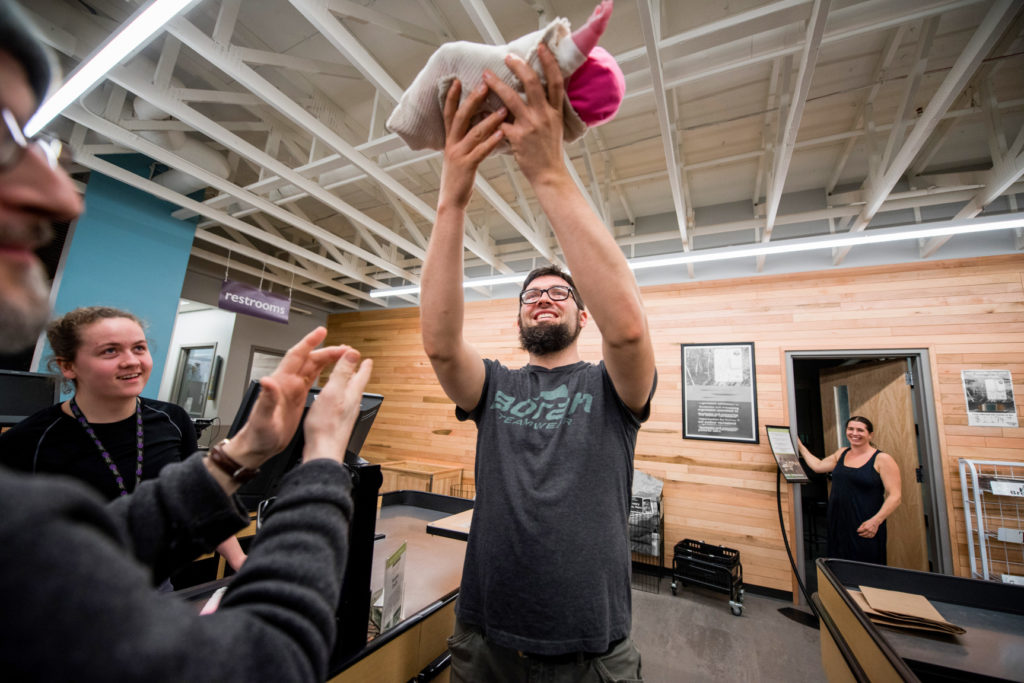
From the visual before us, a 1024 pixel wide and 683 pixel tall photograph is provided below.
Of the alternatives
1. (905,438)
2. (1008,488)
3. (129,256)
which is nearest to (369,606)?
(129,256)

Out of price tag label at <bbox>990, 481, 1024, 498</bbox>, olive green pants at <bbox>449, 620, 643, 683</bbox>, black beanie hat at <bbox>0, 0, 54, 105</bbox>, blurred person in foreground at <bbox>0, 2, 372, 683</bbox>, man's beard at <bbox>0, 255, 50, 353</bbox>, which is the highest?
black beanie hat at <bbox>0, 0, 54, 105</bbox>

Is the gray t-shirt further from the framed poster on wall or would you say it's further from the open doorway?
the open doorway

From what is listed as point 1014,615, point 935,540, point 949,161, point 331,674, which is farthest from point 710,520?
point 331,674

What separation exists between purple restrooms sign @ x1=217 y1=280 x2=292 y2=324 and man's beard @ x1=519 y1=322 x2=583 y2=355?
4.95 meters

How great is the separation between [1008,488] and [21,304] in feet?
18.9

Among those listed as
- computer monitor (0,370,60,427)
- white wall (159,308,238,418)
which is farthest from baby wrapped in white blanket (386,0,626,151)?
white wall (159,308,238,418)

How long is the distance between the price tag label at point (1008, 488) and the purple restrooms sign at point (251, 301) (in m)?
7.72

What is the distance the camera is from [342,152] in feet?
10.0

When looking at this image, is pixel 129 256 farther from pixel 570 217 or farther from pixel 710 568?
pixel 710 568

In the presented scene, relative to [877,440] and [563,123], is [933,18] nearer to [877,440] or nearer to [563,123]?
[563,123]

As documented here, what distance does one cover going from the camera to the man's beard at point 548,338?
1.35 meters

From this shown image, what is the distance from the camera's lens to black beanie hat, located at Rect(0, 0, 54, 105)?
1.45ft

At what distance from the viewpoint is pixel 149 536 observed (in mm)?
539

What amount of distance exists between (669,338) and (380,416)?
4819mm
